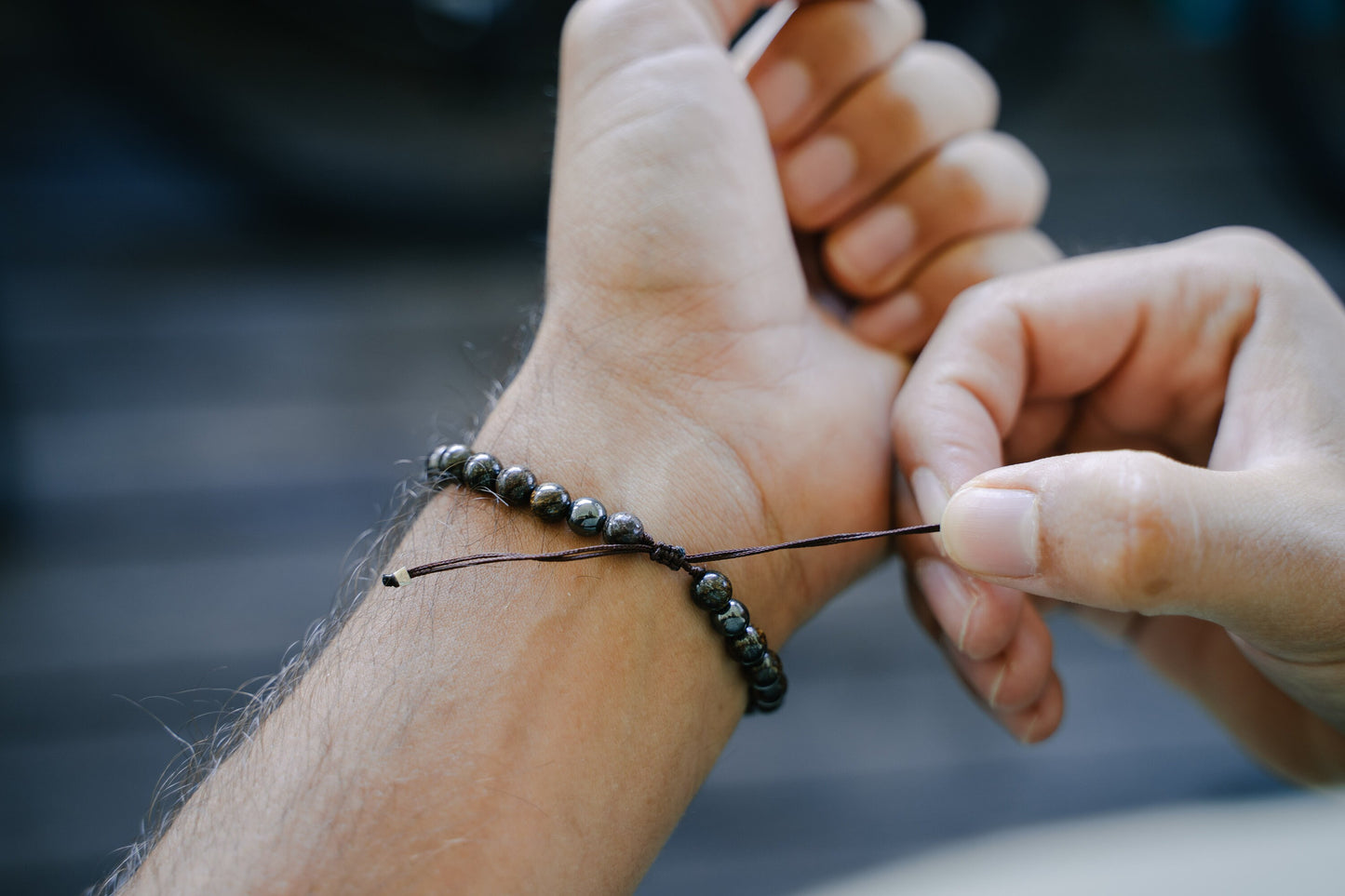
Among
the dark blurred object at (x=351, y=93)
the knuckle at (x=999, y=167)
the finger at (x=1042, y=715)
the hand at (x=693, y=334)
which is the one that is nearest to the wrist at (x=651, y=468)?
the hand at (x=693, y=334)

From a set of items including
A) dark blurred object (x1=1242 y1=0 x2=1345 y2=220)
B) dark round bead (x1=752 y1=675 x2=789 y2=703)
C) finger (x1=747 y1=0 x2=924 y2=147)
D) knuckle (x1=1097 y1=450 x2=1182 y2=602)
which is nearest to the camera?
knuckle (x1=1097 y1=450 x2=1182 y2=602)

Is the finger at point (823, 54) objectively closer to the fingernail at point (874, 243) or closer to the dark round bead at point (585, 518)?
the fingernail at point (874, 243)

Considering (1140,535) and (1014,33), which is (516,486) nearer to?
(1140,535)

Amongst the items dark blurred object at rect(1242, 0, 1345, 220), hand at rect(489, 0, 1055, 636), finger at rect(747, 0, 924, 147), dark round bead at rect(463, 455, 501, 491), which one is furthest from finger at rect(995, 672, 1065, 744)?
dark blurred object at rect(1242, 0, 1345, 220)

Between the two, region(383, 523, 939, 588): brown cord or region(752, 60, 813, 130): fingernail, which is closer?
region(383, 523, 939, 588): brown cord

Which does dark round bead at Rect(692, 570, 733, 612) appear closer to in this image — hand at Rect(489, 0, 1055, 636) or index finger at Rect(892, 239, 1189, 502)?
hand at Rect(489, 0, 1055, 636)

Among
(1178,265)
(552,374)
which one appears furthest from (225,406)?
(1178,265)

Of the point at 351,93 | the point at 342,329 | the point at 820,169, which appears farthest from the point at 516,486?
the point at 351,93
